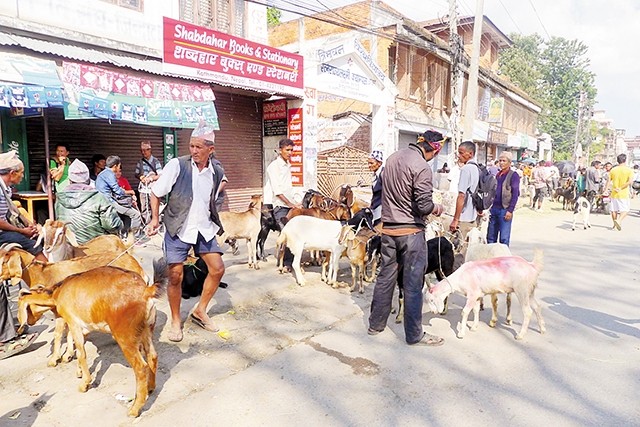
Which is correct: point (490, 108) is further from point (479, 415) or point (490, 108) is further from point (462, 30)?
point (479, 415)

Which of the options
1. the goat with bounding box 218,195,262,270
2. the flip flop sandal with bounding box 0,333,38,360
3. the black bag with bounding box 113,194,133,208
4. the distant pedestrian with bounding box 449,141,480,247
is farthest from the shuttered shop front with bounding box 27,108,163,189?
the distant pedestrian with bounding box 449,141,480,247

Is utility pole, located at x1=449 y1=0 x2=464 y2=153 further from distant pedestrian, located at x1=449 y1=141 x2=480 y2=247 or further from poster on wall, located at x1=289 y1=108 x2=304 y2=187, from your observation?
distant pedestrian, located at x1=449 y1=141 x2=480 y2=247

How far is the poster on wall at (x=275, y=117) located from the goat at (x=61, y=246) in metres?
7.07

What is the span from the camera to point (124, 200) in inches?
269

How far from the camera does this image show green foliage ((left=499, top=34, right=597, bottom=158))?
43.0 metres

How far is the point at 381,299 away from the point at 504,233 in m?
3.39

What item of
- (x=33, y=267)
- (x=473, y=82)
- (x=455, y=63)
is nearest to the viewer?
(x=33, y=267)

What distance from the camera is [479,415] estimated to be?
9.72 ft

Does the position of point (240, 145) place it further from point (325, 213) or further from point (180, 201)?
point (180, 201)

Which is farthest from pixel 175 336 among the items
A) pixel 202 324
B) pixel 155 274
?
pixel 155 274

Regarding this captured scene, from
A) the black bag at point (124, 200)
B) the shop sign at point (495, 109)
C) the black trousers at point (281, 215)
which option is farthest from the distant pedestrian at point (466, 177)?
the shop sign at point (495, 109)

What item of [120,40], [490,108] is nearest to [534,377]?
[120,40]

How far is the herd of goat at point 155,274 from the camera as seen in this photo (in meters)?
2.93

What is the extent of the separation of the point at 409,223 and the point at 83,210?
14.0ft
